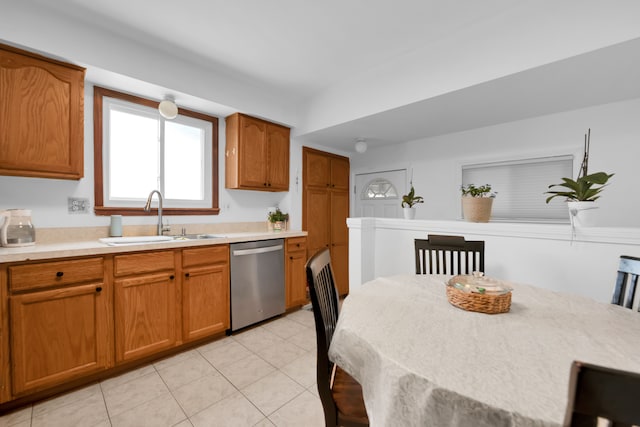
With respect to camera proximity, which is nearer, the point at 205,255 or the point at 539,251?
the point at 539,251

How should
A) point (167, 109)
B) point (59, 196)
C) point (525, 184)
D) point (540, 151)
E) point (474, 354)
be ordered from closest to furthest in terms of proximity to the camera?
point (474, 354), point (59, 196), point (167, 109), point (540, 151), point (525, 184)

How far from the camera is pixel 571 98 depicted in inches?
89.1

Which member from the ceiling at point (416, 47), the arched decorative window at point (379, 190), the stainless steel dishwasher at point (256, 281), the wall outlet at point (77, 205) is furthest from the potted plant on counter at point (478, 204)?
the wall outlet at point (77, 205)

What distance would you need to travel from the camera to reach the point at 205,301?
2461 mm

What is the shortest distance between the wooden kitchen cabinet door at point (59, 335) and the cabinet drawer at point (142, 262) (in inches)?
6.1

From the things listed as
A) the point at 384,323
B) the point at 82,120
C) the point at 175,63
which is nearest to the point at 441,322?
the point at 384,323

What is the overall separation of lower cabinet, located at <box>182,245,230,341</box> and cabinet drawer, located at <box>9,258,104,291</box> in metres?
0.60

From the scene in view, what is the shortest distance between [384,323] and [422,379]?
1.03ft

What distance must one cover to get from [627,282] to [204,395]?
8.06 feet

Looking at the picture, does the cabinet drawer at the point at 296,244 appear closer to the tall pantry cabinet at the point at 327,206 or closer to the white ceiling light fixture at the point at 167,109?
the tall pantry cabinet at the point at 327,206

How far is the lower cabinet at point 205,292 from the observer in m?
2.34

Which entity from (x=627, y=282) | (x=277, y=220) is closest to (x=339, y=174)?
(x=277, y=220)

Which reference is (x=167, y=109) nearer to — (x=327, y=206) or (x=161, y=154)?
(x=161, y=154)

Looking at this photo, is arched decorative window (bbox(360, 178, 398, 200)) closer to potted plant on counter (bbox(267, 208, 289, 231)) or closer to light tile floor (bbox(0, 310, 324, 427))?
potted plant on counter (bbox(267, 208, 289, 231))
